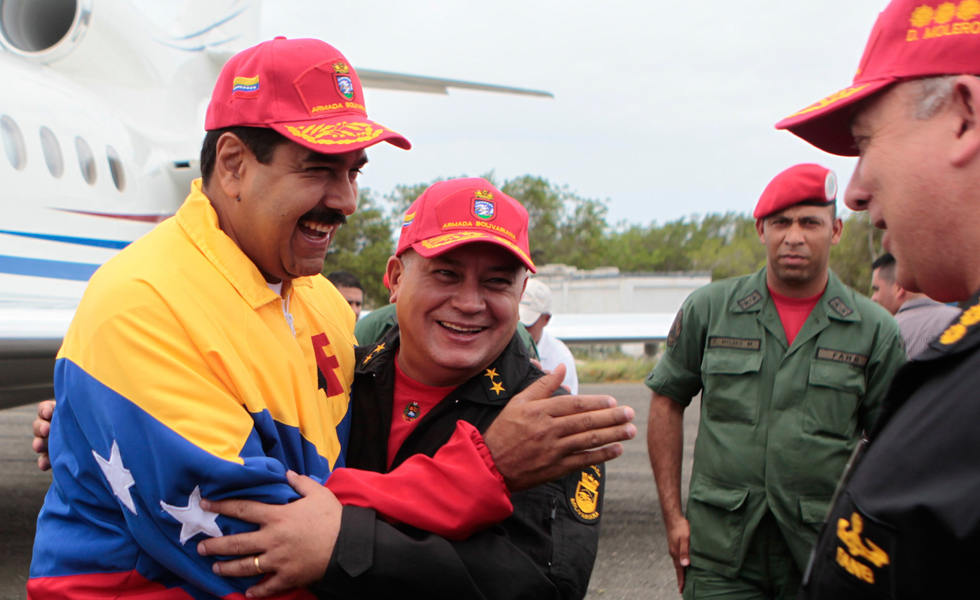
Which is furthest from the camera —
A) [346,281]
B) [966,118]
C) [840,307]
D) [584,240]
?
[584,240]

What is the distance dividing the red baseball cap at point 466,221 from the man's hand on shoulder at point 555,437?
1.61 ft

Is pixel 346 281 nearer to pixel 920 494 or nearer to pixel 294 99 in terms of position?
pixel 294 99

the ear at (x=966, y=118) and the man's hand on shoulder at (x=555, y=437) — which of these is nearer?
the ear at (x=966, y=118)

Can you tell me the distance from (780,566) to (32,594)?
2545mm

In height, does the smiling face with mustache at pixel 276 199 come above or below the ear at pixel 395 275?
above

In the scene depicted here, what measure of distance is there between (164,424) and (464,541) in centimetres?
65

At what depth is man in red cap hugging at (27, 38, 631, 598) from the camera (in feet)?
4.65

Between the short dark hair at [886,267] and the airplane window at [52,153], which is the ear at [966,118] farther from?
the airplane window at [52,153]

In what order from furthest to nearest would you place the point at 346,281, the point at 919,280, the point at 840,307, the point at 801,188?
the point at 346,281 < the point at 801,188 < the point at 840,307 < the point at 919,280

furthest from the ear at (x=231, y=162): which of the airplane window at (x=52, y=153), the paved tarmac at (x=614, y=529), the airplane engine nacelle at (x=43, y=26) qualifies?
the airplane engine nacelle at (x=43, y=26)

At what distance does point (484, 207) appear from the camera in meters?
2.05

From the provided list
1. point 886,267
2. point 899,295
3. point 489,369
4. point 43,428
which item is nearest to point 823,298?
point 489,369

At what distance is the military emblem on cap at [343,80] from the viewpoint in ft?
6.30

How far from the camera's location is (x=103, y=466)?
145 centimetres
